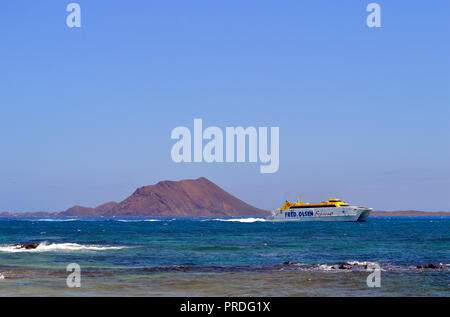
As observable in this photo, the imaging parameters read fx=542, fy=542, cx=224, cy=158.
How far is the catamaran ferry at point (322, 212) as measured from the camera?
568 feet

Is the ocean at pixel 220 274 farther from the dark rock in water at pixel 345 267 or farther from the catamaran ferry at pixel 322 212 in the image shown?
the catamaran ferry at pixel 322 212

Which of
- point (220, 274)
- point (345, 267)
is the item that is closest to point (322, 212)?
point (345, 267)

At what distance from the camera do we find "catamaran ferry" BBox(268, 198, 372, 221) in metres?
173

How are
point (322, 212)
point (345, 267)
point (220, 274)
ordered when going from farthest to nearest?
point (322, 212)
point (345, 267)
point (220, 274)

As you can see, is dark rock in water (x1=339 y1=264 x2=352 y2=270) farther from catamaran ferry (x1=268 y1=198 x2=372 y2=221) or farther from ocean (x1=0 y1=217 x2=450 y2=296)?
catamaran ferry (x1=268 y1=198 x2=372 y2=221)

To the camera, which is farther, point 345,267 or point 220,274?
point 345,267

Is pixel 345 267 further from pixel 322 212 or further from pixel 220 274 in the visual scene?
pixel 322 212

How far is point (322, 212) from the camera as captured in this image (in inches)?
7082
